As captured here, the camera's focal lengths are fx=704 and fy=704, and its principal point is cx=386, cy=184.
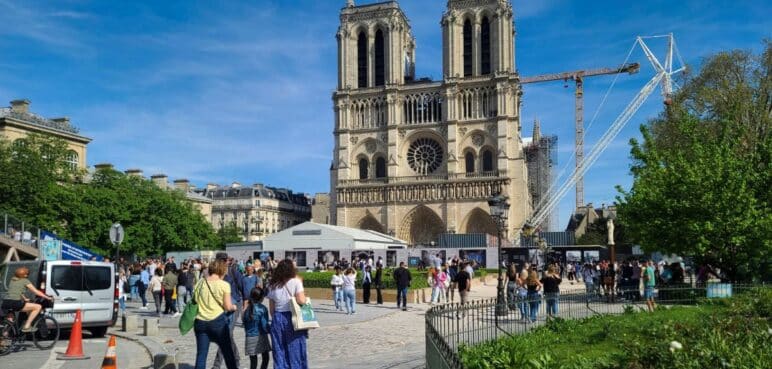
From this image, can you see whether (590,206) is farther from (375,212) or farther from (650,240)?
(650,240)

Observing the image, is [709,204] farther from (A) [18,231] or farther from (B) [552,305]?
(A) [18,231]

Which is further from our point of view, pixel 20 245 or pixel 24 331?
pixel 20 245

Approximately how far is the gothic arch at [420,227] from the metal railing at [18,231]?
42536 millimetres

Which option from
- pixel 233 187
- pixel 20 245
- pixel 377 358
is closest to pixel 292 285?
pixel 377 358

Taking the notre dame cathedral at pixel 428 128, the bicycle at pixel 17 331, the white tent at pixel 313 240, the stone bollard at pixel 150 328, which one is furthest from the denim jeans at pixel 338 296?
the notre dame cathedral at pixel 428 128

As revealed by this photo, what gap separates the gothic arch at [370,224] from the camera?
67.5 meters

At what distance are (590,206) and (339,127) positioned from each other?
4931 cm

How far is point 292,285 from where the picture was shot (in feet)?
27.4

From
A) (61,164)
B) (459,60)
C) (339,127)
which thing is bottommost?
(61,164)

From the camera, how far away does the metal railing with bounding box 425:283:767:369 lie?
674cm

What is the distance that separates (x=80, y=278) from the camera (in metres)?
13.9

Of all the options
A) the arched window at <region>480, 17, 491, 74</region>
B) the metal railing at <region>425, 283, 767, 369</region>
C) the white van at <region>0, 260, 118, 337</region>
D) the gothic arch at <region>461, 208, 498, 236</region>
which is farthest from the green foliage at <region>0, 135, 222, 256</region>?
the metal railing at <region>425, 283, 767, 369</region>

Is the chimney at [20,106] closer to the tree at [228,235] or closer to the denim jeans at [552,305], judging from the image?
the tree at [228,235]

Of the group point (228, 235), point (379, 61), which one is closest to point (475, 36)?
point (379, 61)
